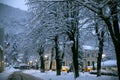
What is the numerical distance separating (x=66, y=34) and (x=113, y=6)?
13496 millimetres

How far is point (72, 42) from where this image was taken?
30.0 meters

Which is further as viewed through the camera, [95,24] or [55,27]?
[55,27]

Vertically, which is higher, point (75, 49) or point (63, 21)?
point (63, 21)

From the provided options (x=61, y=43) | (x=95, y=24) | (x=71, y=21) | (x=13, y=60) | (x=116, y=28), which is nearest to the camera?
(x=116, y=28)

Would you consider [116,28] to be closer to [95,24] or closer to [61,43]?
[95,24]

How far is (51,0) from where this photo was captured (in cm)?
1958

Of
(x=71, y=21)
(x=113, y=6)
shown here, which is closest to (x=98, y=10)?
(x=113, y=6)

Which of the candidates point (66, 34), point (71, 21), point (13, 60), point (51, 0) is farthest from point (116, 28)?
point (13, 60)

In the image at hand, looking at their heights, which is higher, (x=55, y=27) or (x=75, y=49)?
(x=55, y=27)

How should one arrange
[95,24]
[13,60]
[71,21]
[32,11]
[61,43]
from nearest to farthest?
[95,24] → [71,21] → [32,11] → [61,43] → [13,60]

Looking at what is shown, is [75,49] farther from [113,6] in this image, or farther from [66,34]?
[113,6]

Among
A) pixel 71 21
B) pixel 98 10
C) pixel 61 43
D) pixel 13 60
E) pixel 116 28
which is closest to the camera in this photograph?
pixel 98 10

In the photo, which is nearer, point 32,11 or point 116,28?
point 116,28

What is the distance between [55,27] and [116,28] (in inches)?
442
